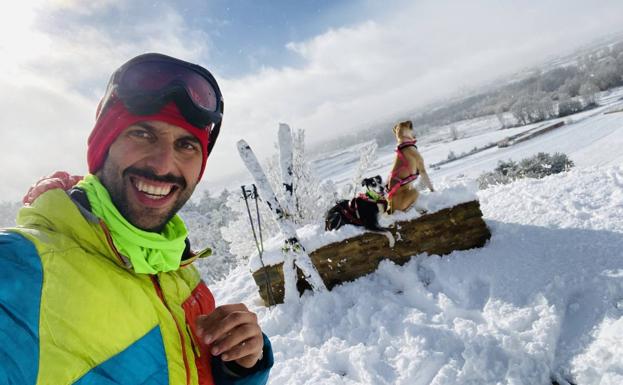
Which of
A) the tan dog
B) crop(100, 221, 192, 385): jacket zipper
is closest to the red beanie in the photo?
crop(100, 221, 192, 385): jacket zipper

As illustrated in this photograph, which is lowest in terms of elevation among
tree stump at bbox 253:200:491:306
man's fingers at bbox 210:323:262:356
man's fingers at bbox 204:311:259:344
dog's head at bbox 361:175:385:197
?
tree stump at bbox 253:200:491:306

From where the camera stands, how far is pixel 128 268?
1064 mm

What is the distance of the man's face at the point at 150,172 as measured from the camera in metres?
1.23

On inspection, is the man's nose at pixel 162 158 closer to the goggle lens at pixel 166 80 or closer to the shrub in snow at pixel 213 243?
the goggle lens at pixel 166 80

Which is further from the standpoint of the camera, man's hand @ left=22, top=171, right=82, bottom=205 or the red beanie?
the red beanie

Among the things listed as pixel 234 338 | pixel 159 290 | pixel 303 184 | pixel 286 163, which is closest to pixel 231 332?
pixel 234 338

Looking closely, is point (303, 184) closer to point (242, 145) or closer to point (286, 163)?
point (286, 163)

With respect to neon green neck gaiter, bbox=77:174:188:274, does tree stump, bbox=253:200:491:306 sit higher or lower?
lower

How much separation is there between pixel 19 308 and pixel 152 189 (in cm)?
60

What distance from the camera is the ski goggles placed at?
4.59ft

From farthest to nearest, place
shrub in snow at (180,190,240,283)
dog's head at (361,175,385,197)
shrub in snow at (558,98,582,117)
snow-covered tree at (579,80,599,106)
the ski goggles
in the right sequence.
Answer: snow-covered tree at (579,80,599,106) → shrub in snow at (558,98,582,117) → shrub in snow at (180,190,240,283) → dog's head at (361,175,385,197) → the ski goggles

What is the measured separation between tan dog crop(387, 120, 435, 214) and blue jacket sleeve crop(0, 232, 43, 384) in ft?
16.7

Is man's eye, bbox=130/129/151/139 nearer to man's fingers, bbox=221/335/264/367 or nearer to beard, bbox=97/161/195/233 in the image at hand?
beard, bbox=97/161/195/233

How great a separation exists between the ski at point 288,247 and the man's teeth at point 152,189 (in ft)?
13.1
